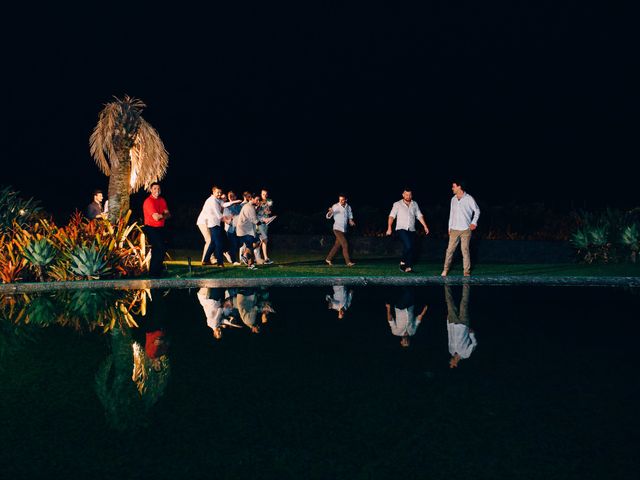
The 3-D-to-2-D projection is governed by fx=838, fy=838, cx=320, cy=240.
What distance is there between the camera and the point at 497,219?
2748 cm

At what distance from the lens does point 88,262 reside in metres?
17.1

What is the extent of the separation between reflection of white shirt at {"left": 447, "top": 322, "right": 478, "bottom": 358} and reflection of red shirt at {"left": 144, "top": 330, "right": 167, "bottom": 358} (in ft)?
10.4

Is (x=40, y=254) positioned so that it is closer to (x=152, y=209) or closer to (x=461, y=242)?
(x=152, y=209)

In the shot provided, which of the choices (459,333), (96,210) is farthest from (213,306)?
(96,210)

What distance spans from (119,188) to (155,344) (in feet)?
37.0

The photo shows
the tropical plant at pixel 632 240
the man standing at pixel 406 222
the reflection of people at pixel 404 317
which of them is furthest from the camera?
the tropical plant at pixel 632 240

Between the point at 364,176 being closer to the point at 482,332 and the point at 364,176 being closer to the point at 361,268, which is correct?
the point at 361,268

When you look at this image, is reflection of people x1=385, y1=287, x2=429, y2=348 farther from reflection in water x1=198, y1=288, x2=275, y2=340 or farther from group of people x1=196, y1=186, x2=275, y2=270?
→ group of people x1=196, y1=186, x2=275, y2=270

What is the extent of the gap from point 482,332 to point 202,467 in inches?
240

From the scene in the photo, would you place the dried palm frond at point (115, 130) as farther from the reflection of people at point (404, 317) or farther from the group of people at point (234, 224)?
the reflection of people at point (404, 317)

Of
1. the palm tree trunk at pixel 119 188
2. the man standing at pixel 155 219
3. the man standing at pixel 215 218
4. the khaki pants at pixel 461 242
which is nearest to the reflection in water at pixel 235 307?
the man standing at pixel 155 219

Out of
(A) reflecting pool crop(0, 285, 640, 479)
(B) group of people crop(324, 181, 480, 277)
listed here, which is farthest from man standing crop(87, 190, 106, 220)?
(A) reflecting pool crop(0, 285, 640, 479)

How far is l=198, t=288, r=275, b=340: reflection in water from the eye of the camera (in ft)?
37.4

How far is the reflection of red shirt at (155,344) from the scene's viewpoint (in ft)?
29.6
